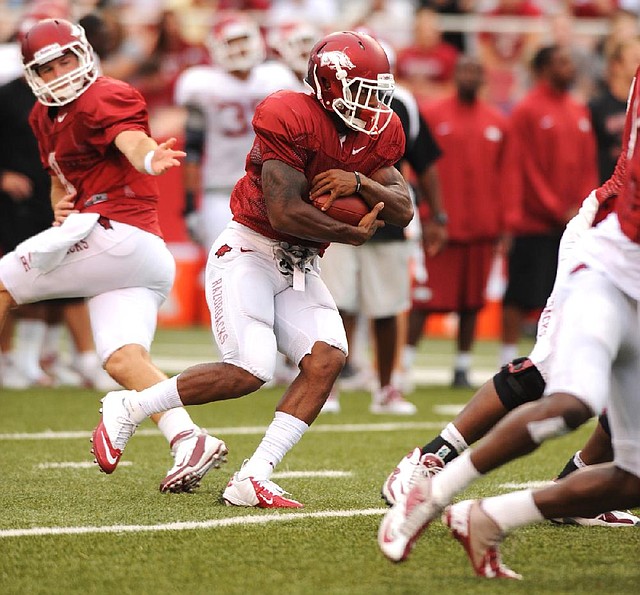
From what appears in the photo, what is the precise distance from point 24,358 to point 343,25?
202 inches

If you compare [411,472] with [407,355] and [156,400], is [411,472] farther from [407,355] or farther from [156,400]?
[407,355]

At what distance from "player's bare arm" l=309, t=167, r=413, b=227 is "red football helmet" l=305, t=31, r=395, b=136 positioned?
0.54 feet

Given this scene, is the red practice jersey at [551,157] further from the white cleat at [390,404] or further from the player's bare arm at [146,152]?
the player's bare arm at [146,152]

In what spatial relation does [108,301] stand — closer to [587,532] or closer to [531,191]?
[587,532]

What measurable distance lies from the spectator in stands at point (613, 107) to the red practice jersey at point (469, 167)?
84 centimetres

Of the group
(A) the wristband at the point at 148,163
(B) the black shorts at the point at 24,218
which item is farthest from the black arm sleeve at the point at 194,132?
(A) the wristband at the point at 148,163

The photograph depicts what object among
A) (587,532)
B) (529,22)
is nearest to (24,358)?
(587,532)

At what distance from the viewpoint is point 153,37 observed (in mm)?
12289

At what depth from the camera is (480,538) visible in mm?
3246

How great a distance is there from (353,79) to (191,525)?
56.9 inches

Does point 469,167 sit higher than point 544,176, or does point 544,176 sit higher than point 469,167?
point 469,167

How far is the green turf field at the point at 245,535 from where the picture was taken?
3.23m

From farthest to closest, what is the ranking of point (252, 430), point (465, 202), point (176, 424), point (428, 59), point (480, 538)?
1. point (428, 59)
2. point (465, 202)
3. point (252, 430)
4. point (176, 424)
5. point (480, 538)

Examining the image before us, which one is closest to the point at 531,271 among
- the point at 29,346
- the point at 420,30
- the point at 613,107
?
the point at 613,107
